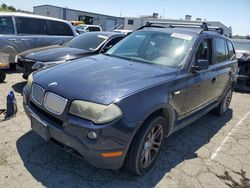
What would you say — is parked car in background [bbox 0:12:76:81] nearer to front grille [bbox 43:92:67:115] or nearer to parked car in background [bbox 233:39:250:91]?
front grille [bbox 43:92:67:115]

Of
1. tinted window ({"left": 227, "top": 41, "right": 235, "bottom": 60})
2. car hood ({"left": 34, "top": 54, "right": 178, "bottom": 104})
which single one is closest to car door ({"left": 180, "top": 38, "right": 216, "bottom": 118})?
car hood ({"left": 34, "top": 54, "right": 178, "bottom": 104})

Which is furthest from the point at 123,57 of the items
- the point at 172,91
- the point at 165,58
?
the point at 172,91

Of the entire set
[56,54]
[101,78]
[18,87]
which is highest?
[101,78]

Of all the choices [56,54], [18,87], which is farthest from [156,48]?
[18,87]

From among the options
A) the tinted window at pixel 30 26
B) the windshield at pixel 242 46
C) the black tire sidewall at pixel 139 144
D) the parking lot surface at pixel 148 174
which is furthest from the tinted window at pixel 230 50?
the tinted window at pixel 30 26

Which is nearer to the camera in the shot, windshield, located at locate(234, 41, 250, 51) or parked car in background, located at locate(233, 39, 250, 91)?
parked car in background, located at locate(233, 39, 250, 91)

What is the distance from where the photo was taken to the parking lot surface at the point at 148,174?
9.93 feet

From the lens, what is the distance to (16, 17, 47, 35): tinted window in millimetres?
8234

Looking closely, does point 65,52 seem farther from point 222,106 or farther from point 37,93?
point 222,106

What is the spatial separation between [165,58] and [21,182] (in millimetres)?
2490

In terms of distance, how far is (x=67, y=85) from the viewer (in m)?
2.96

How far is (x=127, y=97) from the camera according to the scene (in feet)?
8.92

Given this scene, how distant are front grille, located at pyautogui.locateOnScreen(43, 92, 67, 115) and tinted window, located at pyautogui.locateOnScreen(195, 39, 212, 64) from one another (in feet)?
7.20

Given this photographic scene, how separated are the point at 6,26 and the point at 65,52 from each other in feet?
9.81
